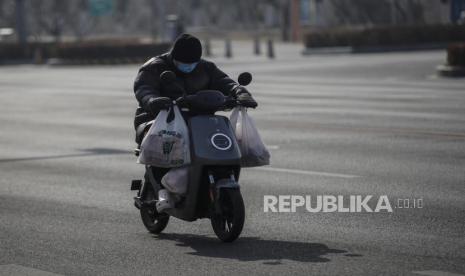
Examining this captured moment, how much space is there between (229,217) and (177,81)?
1.25m

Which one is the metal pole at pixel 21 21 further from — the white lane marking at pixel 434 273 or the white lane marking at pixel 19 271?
the white lane marking at pixel 434 273

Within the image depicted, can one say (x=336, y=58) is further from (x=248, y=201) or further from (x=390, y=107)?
(x=248, y=201)

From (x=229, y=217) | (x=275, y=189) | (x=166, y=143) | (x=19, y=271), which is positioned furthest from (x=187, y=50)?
(x=275, y=189)

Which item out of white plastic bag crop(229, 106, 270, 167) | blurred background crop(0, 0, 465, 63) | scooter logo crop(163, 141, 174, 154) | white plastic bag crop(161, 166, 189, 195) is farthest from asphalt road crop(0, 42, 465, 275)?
blurred background crop(0, 0, 465, 63)

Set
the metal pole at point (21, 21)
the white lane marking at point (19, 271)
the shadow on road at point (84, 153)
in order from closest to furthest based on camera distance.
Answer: the white lane marking at point (19, 271), the shadow on road at point (84, 153), the metal pole at point (21, 21)

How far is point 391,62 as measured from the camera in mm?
41062

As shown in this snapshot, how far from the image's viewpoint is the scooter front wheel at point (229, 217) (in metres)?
8.45

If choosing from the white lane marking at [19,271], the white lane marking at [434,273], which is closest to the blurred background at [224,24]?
the white lane marking at [19,271]

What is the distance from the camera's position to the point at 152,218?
9.46 metres

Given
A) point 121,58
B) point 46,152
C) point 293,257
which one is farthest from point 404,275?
point 121,58

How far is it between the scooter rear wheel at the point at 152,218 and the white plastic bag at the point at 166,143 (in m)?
0.52

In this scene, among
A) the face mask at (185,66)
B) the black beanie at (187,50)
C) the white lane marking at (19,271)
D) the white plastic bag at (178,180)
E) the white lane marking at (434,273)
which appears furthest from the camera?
the face mask at (185,66)

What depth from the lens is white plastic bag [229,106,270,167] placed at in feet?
29.8

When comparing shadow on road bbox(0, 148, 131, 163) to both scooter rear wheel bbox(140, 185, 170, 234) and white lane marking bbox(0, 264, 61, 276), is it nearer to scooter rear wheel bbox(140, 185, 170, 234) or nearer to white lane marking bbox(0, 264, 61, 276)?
scooter rear wheel bbox(140, 185, 170, 234)
